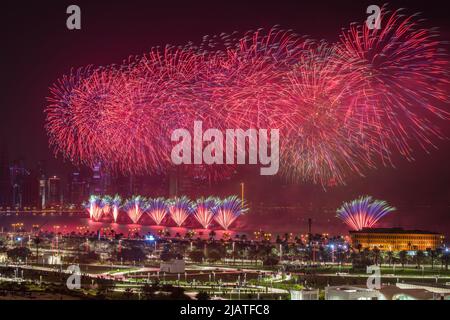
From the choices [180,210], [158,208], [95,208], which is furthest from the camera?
[95,208]

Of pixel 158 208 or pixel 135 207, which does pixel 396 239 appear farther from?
pixel 135 207

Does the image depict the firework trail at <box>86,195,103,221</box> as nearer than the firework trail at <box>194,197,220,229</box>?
No

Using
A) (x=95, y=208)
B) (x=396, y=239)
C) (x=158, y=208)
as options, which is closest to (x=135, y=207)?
(x=158, y=208)

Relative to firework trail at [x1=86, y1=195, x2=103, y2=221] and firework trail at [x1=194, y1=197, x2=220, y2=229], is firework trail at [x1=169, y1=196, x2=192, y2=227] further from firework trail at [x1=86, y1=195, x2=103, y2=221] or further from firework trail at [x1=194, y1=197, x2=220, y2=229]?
firework trail at [x1=86, y1=195, x2=103, y2=221]

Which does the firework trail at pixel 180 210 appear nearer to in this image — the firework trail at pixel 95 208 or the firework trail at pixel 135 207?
the firework trail at pixel 135 207

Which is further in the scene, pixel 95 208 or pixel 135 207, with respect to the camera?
pixel 95 208

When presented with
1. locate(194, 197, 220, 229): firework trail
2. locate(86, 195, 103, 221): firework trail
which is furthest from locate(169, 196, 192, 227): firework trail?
locate(86, 195, 103, 221): firework trail

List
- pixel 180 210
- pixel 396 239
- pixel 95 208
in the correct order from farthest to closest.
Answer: pixel 95 208
pixel 180 210
pixel 396 239

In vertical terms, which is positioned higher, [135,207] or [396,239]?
[135,207]

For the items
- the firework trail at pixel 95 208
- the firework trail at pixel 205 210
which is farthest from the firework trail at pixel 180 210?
the firework trail at pixel 95 208

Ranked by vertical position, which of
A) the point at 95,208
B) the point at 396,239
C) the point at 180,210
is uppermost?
the point at 95,208
